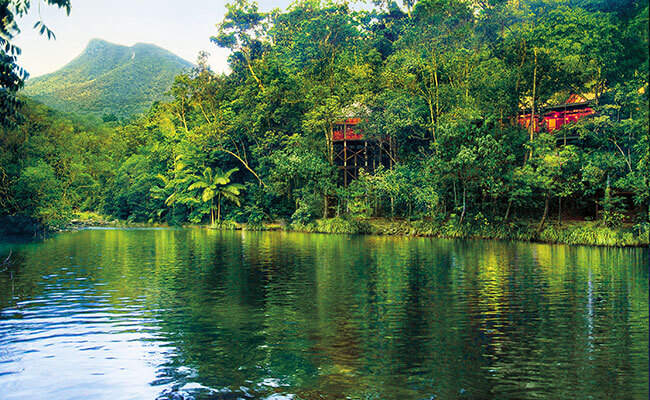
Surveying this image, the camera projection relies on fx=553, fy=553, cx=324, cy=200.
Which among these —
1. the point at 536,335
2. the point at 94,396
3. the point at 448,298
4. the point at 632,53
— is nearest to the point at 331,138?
the point at 632,53

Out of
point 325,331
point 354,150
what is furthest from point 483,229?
point 325,331

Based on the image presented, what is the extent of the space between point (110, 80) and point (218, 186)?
87000 mm

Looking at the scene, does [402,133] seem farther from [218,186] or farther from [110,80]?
[110,80]

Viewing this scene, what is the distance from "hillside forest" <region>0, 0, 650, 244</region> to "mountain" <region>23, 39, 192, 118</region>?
5699 cm

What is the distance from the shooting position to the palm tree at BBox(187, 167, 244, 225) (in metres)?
43.3

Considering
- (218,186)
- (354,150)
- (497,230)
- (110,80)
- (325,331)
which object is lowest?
(325,331)

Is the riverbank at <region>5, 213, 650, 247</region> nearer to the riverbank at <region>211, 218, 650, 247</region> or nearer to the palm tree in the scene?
the riverbank at <region>211, 218, 650, 247</region>

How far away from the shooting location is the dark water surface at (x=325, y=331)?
678 cm

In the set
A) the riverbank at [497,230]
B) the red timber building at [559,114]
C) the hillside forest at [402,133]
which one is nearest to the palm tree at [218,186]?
the hillside forest at [402,133]

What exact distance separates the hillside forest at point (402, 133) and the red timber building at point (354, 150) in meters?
0.80

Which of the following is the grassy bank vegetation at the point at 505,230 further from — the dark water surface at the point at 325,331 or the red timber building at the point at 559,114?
the dark water surface at the point at 325,331

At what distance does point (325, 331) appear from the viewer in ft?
30.8

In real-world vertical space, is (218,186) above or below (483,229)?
above

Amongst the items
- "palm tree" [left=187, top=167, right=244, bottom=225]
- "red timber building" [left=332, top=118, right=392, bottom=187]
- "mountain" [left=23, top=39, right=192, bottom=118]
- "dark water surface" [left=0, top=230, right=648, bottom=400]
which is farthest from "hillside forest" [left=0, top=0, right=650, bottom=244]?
"mountain" [left=23, top=39, right=192, bottom=118]
